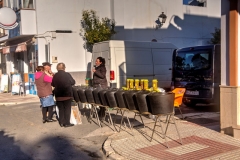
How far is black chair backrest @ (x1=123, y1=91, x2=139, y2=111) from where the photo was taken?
283 inches

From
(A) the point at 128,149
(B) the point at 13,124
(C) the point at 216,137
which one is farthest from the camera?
(B) the point at 13,124

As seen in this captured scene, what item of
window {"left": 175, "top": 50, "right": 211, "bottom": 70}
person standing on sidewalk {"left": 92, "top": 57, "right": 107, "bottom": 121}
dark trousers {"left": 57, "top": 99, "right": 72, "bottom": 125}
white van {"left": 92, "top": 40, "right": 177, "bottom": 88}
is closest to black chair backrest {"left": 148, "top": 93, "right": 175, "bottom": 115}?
dark trousers {"left": 57, "top": 99, "right": 72, "bottom": 125}

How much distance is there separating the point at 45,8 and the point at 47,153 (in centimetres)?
1190

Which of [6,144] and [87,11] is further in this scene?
[87,11]

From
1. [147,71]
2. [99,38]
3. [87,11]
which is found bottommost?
[147,71]

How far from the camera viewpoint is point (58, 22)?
17.5m

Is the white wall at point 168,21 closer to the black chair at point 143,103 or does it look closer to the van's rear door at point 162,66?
the van's rear door at point 162,66

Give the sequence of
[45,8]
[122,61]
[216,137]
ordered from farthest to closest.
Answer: [45,8] < [122,61] < [216,137]

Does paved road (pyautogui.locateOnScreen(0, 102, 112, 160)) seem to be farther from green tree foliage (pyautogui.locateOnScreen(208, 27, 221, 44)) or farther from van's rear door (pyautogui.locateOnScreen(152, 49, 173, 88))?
green tree foliage (pyautogui.locateOnScreen(208, 27, 221, 44))

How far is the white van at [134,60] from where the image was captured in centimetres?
1200

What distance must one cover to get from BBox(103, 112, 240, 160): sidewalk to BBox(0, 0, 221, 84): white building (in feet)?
34.2

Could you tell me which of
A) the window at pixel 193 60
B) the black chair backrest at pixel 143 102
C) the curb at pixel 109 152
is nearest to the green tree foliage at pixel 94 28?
the window at pixel 193 60

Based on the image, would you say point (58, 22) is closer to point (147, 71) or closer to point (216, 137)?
point (147, 71)

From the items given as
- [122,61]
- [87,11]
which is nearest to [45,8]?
[87,11]
